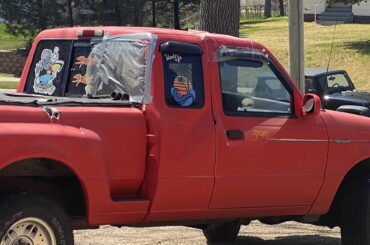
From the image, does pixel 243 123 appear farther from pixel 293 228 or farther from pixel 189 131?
pixel 293 228

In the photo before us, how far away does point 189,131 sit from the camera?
5.03 metres

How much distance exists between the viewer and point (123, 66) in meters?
5.19

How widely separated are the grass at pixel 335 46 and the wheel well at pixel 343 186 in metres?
17.8

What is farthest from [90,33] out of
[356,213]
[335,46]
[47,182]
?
[335,46]

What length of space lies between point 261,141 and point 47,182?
1.67 meters

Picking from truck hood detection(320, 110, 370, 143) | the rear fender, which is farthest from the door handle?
the rear fender

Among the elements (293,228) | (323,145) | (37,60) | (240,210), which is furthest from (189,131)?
(293,228)

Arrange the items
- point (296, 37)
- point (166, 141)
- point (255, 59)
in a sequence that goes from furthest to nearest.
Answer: point (296, 37) → point (255, 59) → point (166, 141)

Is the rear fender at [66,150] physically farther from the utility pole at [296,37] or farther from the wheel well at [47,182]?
the utility pole at [296,37]

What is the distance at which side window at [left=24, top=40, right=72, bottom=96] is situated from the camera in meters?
5.59

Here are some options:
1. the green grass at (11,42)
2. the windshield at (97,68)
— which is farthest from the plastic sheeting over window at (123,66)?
the green grass at (11,42)

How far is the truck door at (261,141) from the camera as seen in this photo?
5.24m

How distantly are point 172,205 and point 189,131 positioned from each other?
21.8 inches

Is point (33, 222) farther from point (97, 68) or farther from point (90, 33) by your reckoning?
point (90, 33)
